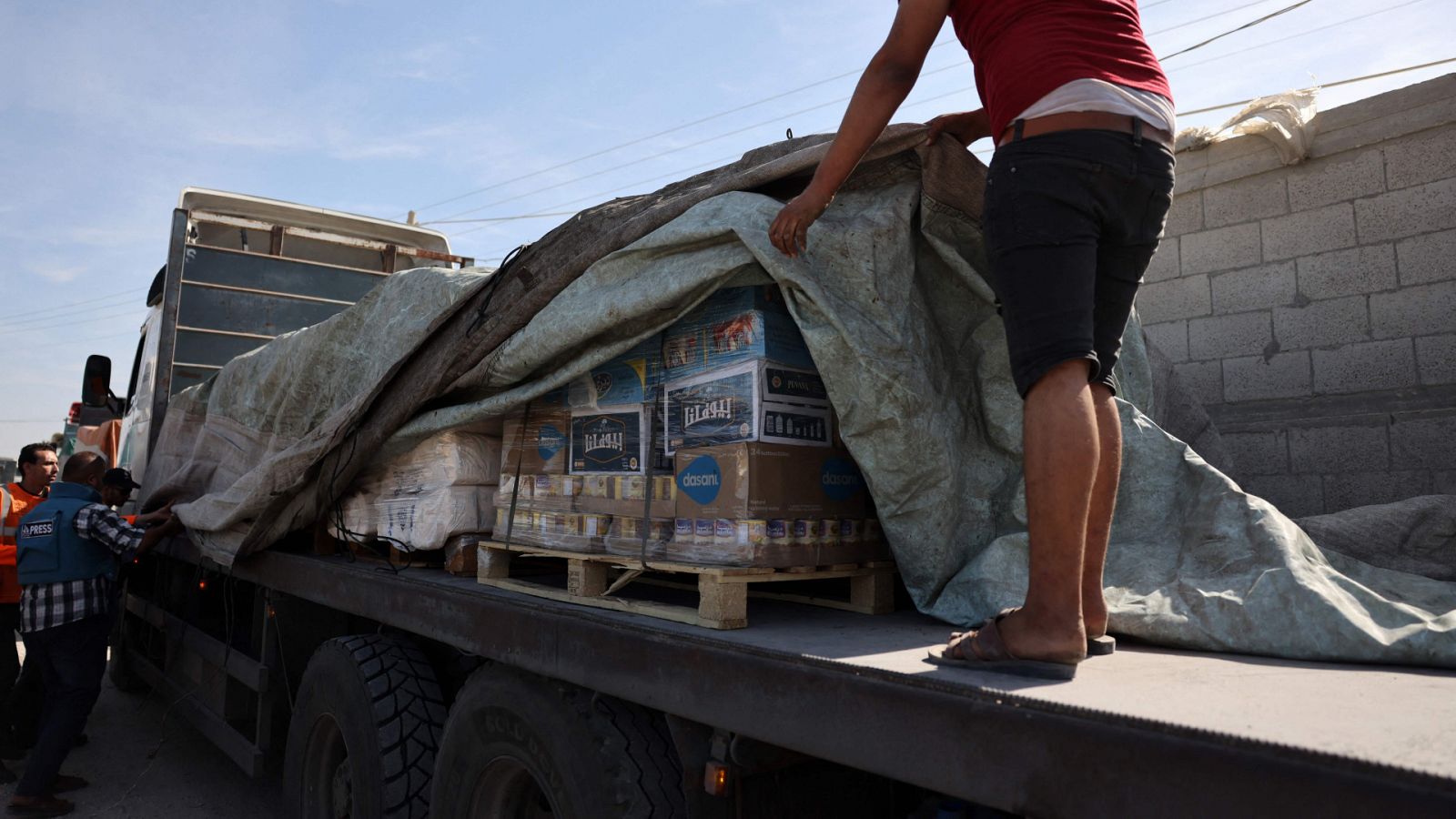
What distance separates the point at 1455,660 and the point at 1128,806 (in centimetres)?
91

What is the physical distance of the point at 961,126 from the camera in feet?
8.18

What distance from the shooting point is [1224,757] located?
1138 mm

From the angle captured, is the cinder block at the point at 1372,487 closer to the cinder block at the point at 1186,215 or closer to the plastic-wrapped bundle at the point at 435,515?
the cinder block at the point at 1186,215

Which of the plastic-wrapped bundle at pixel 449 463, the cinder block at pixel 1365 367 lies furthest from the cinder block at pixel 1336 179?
the plastic-wrapped bundle at pixel 449 463

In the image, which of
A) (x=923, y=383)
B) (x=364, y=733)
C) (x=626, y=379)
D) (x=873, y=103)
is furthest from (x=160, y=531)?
(x=873, y=103)

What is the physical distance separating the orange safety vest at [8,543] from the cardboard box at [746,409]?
5.07m

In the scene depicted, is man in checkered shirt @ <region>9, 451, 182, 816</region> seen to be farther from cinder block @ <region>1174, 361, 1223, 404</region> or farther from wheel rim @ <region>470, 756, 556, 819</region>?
cinder block @ <region>1174, 361, 1223, 404</region>

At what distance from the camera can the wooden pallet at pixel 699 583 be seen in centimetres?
221

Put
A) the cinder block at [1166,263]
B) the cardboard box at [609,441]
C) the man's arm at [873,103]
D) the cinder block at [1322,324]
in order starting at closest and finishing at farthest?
the man's arm at [873,103] < the cardboard box at [609,441] < the cinder block at [1322,324] < the cinder block at [1166,263]

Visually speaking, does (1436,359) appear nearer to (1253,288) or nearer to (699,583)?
(1253,288)

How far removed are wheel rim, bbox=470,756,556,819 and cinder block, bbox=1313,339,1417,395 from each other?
11.6ft

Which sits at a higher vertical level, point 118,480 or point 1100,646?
point 118,480

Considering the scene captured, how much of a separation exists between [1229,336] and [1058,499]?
302 centimetres

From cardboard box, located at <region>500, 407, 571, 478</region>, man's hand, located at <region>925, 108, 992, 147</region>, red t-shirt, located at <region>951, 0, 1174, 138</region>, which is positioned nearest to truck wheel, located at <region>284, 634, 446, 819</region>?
cardboard box, located at <region>500, 407, 571, 478</region>
